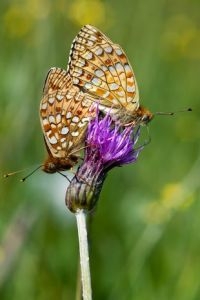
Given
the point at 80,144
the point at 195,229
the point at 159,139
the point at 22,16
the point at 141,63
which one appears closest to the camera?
the point at 80,144

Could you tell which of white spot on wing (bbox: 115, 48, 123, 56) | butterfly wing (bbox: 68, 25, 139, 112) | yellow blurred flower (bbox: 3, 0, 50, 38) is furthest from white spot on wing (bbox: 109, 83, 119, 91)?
yellow blurred flower (bbox: 3, 0, 50, 38)

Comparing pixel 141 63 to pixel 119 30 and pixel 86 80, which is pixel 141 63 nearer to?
pixel 119 30

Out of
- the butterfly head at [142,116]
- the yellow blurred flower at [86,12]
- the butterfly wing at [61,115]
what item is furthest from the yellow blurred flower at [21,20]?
the butterfly wing at [61,115]

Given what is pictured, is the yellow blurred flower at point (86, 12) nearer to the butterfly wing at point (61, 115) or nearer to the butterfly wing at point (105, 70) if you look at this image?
the butterfly wing at point (105, 70)

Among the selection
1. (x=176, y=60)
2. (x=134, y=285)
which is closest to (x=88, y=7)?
(x=176, y=60)

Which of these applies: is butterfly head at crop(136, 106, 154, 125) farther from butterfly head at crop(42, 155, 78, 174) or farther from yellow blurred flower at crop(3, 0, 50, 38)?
yellow blurred flower at crop(3, 0, 50, 38)

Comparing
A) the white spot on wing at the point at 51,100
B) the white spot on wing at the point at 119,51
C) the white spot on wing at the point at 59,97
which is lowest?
the white spot on wing at the point at 51,100

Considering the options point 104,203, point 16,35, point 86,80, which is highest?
point 86,80
